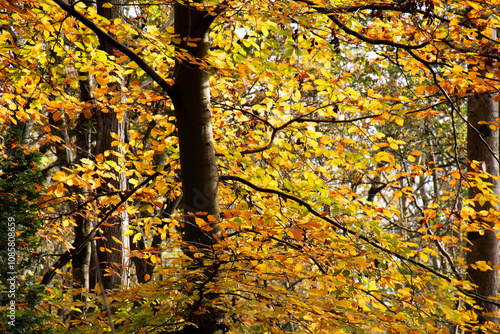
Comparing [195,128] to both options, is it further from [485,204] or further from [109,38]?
[485,204]

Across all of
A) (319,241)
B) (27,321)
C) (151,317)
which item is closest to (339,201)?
(319,241)

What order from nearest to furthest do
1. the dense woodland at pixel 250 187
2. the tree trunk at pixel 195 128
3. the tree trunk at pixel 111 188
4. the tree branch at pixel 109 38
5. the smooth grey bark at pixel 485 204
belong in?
1. the tree branch at pixel 109 38
2. the dense woodland at pixel 250 187
3. the tree trunk at pixel 195 128
4. the smooth grey bark at pixel 485 204
5. the tree trunk at pixel 111 188

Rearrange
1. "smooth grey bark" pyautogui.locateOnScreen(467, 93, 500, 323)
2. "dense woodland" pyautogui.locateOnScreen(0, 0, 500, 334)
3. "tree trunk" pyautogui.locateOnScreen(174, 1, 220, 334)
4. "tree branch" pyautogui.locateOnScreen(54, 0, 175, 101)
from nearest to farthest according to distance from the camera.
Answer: "tree branch" pyautogui.locateOnScreen(54, 0, 175, 101), "dense woodland" pyautogui.locateOnScreen(0, 0, 500, 334), "tree trunk" pyautogui.locateOnScreen(174, 1, 220, 334), "smooth grey bark" pyautogui.locateOnScreen(467, 93, 500, 323)

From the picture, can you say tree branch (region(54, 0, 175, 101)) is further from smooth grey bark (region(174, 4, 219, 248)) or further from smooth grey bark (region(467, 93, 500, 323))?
smooth grey bark (region(467, 93, 500, 323))

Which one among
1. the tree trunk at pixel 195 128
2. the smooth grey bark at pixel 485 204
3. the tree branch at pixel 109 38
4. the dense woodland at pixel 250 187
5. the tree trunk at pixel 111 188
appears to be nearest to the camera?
the tree branch at pixel 109 38

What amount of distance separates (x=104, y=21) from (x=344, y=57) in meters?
6.83

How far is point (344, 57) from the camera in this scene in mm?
8789

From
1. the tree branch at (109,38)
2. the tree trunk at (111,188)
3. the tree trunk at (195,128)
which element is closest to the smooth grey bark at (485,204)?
the tree trunk at (195,128)

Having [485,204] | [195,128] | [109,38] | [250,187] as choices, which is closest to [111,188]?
[250,187]

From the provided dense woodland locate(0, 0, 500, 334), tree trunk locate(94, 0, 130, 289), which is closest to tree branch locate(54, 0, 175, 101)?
dense woodland locate(0, 0, 500, 334)

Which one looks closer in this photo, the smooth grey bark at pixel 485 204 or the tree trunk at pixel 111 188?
the smooth grey bark at pixel 485 204

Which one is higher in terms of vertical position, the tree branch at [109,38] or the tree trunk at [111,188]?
the tree branch at [109,38]

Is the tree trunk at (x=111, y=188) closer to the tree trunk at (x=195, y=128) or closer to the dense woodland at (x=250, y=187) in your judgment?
the dense woodland at (x=250, y=187)

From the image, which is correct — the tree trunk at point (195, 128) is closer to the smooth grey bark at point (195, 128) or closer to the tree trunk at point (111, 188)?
the smooth grey bark at point (195, 128)
